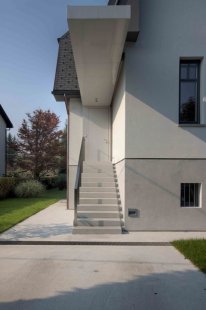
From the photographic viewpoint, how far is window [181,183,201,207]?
27.1 ft

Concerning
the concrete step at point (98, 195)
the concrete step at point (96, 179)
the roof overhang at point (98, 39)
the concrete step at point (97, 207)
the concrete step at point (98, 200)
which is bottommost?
the concrete step at point (97, 207)

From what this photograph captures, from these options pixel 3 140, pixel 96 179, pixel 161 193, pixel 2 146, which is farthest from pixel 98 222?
pixel 3 140

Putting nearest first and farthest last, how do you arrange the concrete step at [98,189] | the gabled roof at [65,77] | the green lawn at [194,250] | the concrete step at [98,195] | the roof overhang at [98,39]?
the green lawn at [194,250] → the roof overhang at [98,39] → the concrete step at [98,195] → the concrete step at [98,189] → the gabled roof at [65,77]

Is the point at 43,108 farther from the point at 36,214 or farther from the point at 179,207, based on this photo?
the point at 179,207

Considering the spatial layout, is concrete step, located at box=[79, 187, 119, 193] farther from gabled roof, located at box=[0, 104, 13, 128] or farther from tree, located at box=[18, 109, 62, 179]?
tree, located at box=[18, 109, 62, 179]

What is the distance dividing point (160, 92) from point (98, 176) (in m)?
3.70

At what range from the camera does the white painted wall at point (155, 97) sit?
8.16 meters

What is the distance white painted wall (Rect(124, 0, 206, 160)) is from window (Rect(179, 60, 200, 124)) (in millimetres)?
241

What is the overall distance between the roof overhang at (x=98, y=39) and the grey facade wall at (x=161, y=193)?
108 inches

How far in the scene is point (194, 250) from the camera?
601 centimetres

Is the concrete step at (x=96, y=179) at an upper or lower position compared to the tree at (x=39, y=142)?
lower

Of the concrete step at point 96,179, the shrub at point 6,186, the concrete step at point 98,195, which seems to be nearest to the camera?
the concrete step at point 98,195

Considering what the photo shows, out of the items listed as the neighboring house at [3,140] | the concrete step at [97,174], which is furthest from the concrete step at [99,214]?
the neighboring house at [3,140]

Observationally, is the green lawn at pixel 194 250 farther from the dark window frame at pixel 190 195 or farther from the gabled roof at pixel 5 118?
the gabled roof at pixel 5 118
